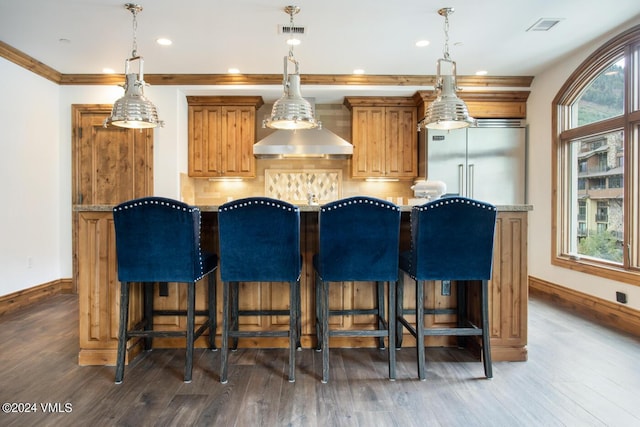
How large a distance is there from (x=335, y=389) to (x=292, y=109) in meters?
1.85

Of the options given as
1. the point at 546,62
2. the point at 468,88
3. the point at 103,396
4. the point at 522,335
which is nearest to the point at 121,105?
the point at 103,396

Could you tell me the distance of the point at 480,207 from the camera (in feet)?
6.65

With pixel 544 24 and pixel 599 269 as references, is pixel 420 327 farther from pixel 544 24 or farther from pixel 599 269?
pixel 544 24

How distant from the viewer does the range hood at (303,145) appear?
4.50 m

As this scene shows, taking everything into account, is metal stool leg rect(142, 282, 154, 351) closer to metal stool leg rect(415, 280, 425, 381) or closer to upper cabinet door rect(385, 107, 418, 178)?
metal stool leg rect(415, 280, 425, 381)

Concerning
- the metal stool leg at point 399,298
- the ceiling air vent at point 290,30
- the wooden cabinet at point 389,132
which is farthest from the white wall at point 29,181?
the metal stool leg at point 399,298

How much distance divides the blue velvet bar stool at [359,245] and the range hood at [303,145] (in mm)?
2603

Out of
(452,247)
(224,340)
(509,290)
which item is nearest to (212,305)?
(224,340)

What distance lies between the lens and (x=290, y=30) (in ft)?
10.7

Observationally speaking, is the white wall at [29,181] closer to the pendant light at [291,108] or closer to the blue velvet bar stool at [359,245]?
the pendant light at [291,108]

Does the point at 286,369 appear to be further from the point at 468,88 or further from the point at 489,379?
the point at 468,88

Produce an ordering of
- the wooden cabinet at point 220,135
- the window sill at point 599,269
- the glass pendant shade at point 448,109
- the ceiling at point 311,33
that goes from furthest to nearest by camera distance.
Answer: the wooden cabinet at point 220,135, the window sill at point 599,269, the ceiling at point 311,33, the glass pendant shade at point 448,109

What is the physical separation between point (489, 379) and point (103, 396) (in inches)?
86.7

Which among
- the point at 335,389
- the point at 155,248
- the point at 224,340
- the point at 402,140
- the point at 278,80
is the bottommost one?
the point at 335,389
